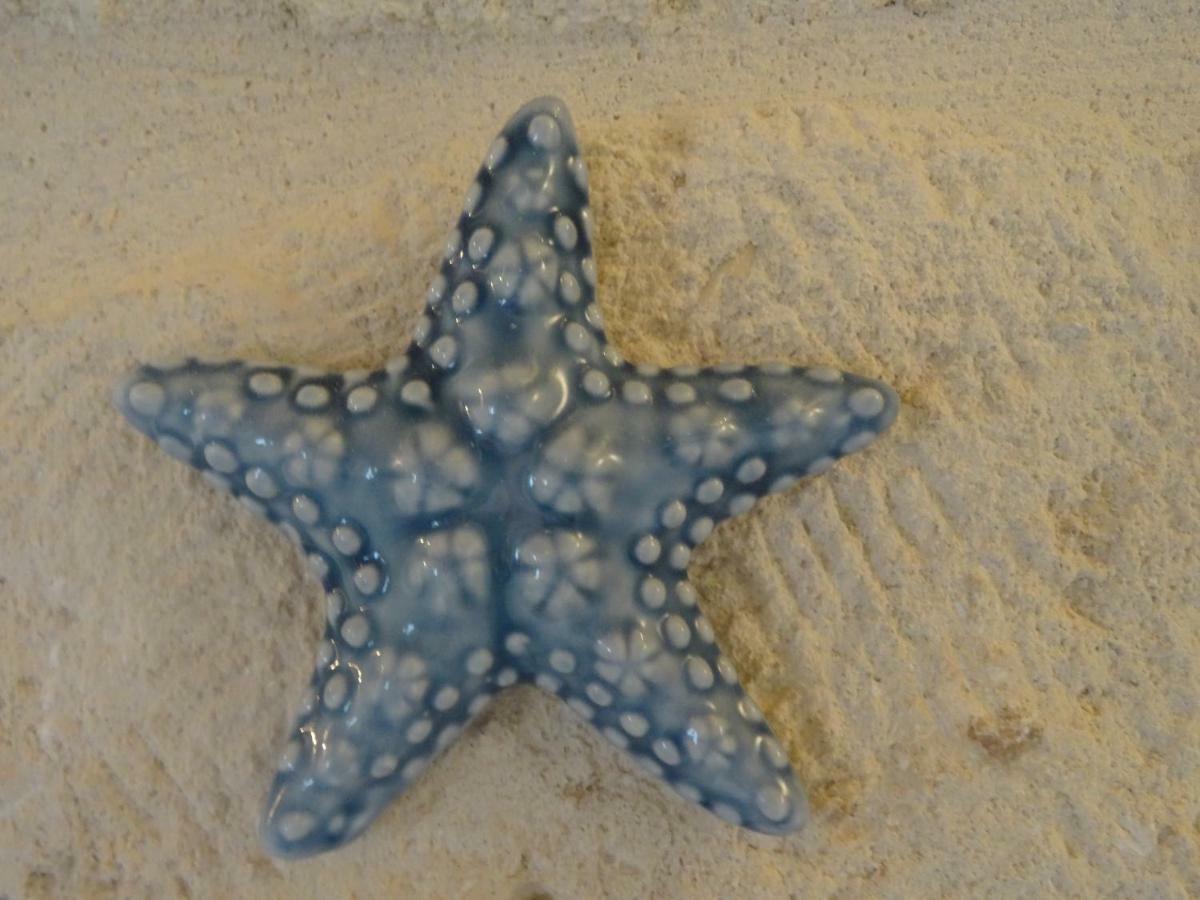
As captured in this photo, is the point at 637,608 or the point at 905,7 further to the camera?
the point at 905,7

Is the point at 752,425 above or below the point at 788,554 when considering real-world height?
above

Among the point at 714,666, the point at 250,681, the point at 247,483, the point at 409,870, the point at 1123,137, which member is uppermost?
the point at 1123,137

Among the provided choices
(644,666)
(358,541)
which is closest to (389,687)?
(358,541)

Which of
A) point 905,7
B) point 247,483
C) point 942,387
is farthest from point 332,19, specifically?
point 942,387

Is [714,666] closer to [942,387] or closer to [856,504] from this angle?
[856,504]

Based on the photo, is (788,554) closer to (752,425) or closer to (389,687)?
(752,425)
